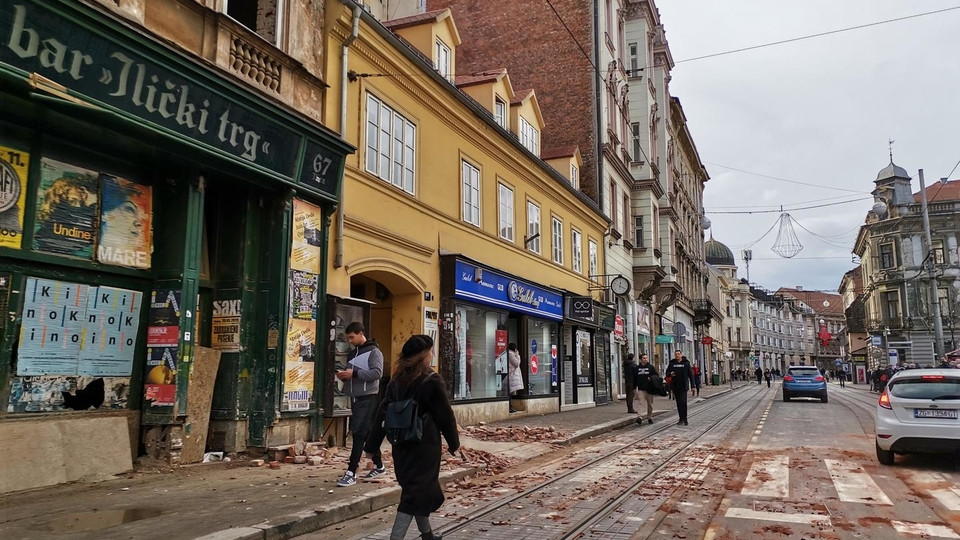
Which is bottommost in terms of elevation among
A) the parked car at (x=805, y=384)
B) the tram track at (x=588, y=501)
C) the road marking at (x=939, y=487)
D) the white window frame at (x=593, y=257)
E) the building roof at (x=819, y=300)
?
the tram track at (x=588, y=501)

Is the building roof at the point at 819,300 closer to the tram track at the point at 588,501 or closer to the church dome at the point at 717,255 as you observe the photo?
the church dome at the point at 717,255

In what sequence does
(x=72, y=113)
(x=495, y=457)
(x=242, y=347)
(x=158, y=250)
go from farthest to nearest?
(x=495, y=457)
(x=242, y=347)
(x=158, y=250)
(x=72, y=113)

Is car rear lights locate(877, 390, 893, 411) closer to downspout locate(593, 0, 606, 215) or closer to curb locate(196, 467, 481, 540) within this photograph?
curb locate(196, 467, 481, 540)

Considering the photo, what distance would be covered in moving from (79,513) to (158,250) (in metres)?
3.62

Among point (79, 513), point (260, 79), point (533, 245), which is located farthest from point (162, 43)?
point (533, 245)

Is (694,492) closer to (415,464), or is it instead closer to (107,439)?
(415,464)

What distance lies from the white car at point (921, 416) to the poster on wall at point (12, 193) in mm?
11263

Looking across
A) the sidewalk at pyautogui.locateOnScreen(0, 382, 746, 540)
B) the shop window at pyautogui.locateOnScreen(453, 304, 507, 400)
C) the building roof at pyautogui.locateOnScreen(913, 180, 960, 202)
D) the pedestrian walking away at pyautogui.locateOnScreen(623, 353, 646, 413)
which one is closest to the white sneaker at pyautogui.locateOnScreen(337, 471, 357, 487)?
the sidewalk at pyautogui.locateOnScreen(0, 382, 746, 540)

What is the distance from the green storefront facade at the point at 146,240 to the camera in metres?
6.80

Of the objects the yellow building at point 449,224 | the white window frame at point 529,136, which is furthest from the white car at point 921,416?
the white window frame at point 529,136

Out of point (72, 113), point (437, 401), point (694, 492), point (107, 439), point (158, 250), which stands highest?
point (72, 113)

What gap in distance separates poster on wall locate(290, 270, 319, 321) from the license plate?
8844 millimetres

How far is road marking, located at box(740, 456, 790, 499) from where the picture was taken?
7770mm

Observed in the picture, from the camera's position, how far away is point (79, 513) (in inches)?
231
